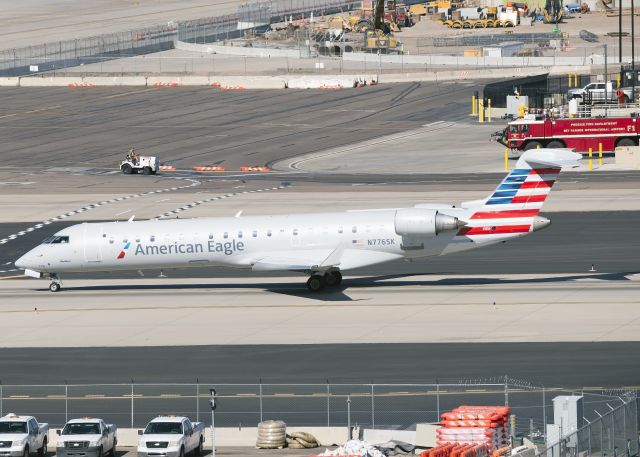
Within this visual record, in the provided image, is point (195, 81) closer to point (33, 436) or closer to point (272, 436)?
point (33, 436)

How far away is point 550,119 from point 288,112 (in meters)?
35.7

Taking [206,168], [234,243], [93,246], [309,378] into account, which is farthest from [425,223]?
[206,168]

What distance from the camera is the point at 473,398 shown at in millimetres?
41656

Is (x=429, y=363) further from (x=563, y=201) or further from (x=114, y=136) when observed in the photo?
(x=114, y=136)

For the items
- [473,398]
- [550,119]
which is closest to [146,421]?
[473,398]

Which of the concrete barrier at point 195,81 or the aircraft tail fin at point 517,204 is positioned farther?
the concrete barrier at point 195,81

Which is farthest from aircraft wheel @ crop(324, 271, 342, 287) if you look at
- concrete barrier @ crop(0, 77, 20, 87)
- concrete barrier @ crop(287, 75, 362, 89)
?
concrete barrier @ crop(0, 77, 20, 87)

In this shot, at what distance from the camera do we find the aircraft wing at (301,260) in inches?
2306

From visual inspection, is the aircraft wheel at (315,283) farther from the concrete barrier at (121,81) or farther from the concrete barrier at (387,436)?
the concrete barrier at (121,81)

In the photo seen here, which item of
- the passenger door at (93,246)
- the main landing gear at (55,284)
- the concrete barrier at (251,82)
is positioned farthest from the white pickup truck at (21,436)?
the concrete barrier at (251,82)

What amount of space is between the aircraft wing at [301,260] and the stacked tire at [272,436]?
66.6ft

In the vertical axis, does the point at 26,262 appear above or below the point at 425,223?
below

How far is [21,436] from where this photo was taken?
37500mm

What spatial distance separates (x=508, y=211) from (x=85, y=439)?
25.8m
